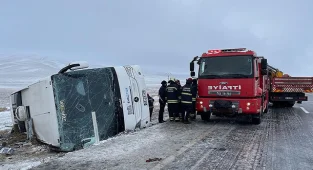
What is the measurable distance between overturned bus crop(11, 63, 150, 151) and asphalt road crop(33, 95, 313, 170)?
65cm

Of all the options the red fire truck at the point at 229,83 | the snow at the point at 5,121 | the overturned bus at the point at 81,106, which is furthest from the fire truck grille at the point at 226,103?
the snow at the point at 5,121

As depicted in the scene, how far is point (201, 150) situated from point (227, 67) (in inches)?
168

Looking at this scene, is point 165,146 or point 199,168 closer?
point 199,168

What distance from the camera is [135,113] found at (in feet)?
28.5

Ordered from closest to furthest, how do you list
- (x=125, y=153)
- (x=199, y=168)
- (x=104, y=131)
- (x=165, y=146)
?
(x=199, y=168)
(x=125, y=153)
(x=165, y=146)
(x=104, y=131)

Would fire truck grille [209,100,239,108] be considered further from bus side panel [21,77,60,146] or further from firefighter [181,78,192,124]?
bus side panel [21,77,60,146]

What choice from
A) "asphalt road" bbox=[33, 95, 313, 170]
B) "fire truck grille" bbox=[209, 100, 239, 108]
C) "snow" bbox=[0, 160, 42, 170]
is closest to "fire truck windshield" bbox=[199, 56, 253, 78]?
"fire truck grille" bbox=[209, 100, 239, 108]

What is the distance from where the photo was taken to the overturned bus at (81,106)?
712 cm

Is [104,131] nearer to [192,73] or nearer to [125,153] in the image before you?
[125,153]

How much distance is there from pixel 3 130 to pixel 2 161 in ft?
13.1

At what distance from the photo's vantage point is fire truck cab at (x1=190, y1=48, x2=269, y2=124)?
30.8ft

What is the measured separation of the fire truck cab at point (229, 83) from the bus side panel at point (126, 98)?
262cm

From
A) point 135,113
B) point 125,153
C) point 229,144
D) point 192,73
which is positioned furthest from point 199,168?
point 192,73

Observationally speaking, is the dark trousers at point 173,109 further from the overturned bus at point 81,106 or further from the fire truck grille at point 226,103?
the overturned bus at point 81,106
